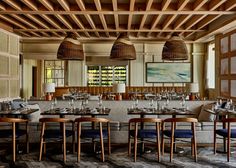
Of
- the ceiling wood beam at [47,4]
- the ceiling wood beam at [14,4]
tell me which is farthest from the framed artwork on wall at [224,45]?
the ceiling wood beam at [14,4]

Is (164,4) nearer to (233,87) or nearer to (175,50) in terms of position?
(175,50)

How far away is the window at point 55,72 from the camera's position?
1523 centimetres

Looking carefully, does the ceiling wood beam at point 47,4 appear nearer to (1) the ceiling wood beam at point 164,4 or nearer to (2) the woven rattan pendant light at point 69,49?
(2) the woven rattan pendant light at point 69,49

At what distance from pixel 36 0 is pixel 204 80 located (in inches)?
324

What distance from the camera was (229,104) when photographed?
22.3 ft

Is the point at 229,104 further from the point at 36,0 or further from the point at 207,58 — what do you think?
the point at 207,58

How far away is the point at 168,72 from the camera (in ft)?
43.3

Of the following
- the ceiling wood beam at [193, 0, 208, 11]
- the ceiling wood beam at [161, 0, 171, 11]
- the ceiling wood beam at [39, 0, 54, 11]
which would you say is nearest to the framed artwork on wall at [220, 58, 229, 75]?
the ceiling wood beam at [193, 0, 208, 11]

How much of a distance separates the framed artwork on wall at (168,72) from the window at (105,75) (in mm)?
1152

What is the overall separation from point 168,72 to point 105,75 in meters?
2.76

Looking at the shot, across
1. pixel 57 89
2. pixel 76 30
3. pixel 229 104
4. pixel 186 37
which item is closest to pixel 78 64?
pixel 57 89

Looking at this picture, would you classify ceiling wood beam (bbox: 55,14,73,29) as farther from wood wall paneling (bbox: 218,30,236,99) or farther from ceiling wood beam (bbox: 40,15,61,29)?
wood wall paneling (bbox: 218,30,236,99)

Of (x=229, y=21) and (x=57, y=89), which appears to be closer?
(x=229, y=21)

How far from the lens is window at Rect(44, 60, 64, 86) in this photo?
50.0 feet
